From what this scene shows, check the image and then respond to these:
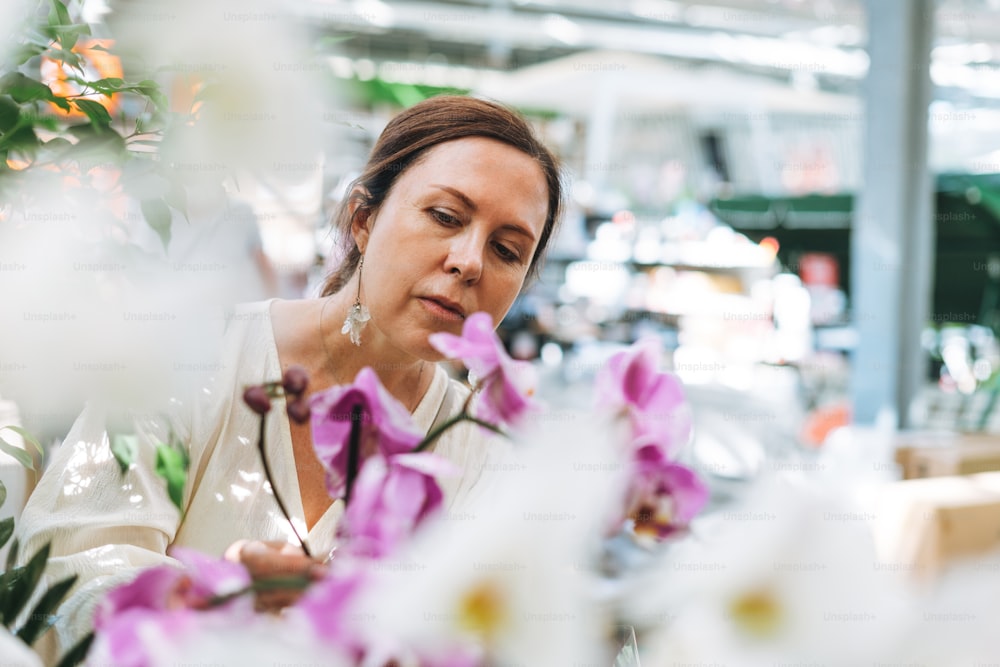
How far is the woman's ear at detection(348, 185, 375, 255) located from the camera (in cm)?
122

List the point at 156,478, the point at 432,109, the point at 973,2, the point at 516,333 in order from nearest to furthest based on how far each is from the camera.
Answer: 1. the point at 156,478
2. the point at 432,109
3. the point at 516,333
4. the point at 973,2

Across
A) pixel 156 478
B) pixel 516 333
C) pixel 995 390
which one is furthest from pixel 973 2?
pixel 156 478

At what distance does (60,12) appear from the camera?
0.59 metres

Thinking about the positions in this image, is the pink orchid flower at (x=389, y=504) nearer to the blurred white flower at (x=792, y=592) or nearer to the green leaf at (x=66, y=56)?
the blurred white flower at (x=792, y=592)

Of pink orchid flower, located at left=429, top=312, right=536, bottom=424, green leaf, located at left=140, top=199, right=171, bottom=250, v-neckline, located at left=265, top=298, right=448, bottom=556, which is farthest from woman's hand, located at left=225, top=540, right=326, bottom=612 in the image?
v-neckline, located at left=265, top=298, right=448, bottom=556

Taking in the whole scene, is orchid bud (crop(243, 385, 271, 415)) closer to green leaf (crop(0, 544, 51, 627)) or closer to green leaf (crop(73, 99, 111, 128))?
green leaf (crop(0, 544, 51, 627))

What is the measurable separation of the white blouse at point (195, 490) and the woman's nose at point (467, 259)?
17 centimetres

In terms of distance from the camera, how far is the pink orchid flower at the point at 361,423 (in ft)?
1.50

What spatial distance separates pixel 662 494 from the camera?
0.45m

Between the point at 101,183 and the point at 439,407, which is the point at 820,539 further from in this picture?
the point at 439,407

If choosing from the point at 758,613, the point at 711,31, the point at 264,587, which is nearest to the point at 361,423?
the point at 264,587

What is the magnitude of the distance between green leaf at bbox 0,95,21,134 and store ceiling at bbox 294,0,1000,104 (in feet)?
23.4

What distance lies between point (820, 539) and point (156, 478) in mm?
799

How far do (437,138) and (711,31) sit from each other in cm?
851
